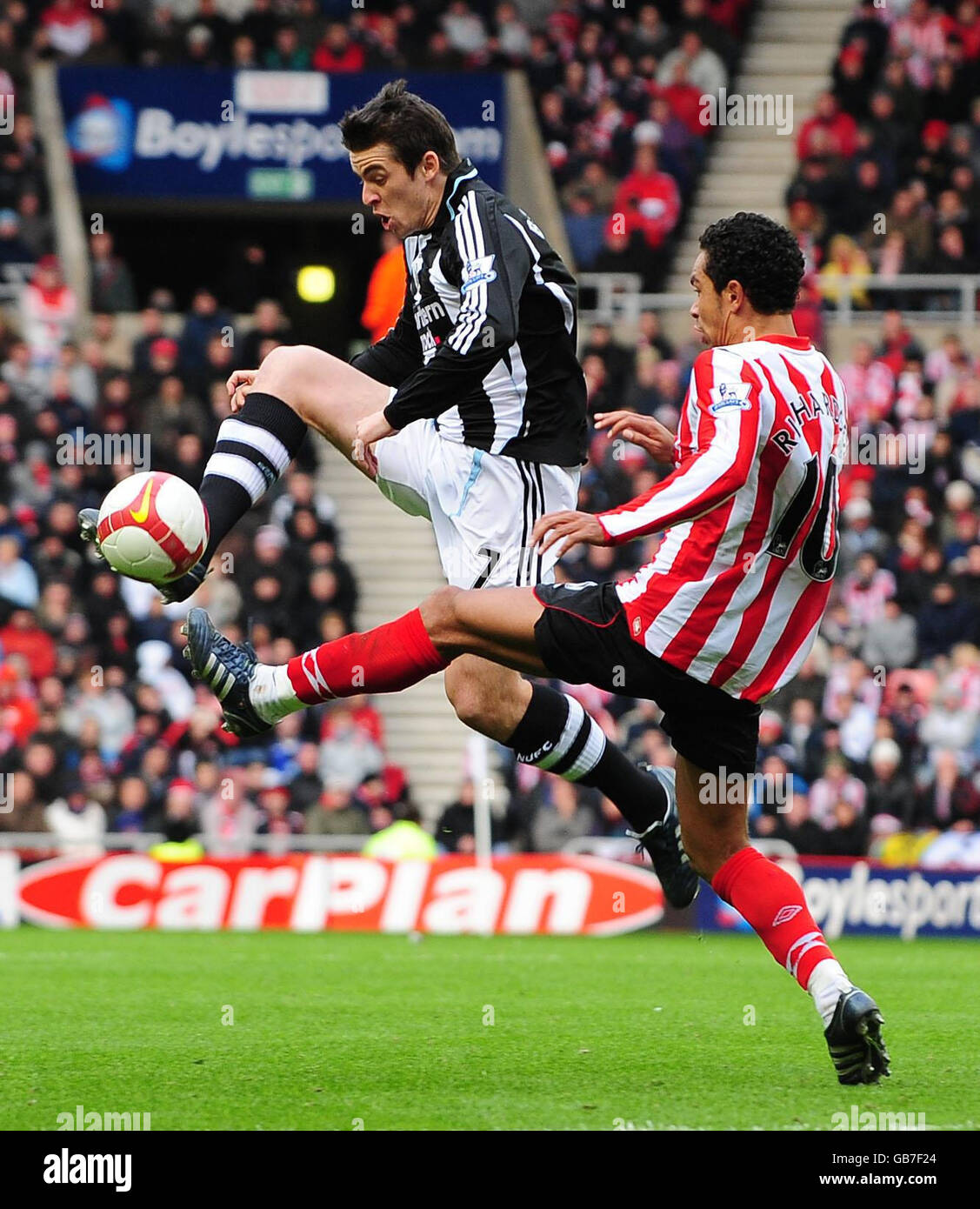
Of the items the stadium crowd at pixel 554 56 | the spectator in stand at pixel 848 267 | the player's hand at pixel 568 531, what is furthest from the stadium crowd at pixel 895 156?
the player's hand at pixel 568 531

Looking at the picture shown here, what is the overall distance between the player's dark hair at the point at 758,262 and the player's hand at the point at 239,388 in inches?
68.4

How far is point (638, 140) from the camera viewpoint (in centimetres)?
1872

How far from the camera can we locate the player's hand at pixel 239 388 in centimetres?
699

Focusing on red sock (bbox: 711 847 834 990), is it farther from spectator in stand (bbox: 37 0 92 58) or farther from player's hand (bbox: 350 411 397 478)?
spectator in stand (bbox: 37 0 92 58)

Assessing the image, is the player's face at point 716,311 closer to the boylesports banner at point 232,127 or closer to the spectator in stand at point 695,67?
the boylesports banner at point 232,127

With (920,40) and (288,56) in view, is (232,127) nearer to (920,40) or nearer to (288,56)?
(288,56)

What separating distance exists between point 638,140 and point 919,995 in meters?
11.4

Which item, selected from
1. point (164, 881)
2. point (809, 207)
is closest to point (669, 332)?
Result: point (809, 207)

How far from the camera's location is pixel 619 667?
19.9 ft

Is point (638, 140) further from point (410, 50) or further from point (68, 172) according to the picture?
point (68, 172)

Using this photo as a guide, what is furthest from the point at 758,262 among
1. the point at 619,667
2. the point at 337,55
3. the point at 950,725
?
the point at 337,55

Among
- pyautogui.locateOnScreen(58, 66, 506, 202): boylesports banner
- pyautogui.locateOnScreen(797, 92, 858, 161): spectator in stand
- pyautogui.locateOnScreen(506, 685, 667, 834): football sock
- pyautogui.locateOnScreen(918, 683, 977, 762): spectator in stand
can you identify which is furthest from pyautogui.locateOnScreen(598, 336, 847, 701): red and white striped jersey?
pyautogui.locateOnScreen(797, 92, 858, 161): spectator in stand

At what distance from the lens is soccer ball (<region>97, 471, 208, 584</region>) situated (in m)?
6.34

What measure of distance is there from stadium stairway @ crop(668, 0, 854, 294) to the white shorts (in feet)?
40.3
